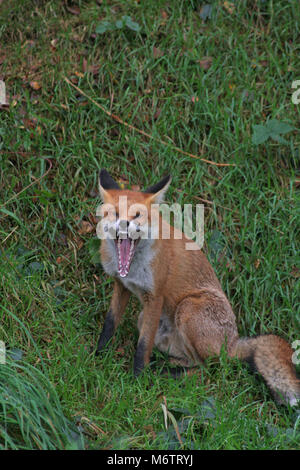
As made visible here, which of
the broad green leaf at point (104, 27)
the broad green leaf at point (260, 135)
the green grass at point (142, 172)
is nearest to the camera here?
the green grass at point (142, 172)

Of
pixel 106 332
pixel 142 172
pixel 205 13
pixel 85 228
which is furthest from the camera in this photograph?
pixel 205 13

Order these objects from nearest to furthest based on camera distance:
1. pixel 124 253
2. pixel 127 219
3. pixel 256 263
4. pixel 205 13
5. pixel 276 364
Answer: pixel 127 219 → pixel 124 253 → pixel 276 364 → pixel 256 263 → pixel 205 13

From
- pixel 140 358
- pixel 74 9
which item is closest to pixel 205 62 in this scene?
pixel 74 9

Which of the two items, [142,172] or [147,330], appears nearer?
[147,330]

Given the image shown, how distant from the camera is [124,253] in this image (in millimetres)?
4852

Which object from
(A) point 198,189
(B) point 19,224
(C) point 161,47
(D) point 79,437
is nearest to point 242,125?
(A) point 198,189

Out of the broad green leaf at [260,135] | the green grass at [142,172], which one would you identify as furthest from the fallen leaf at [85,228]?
the broad green leaf at [260,135]

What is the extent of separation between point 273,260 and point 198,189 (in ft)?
3.90

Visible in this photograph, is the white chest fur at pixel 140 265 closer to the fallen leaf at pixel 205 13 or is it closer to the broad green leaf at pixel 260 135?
the broad green leaf at pixel 260 135

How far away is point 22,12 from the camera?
741 cm

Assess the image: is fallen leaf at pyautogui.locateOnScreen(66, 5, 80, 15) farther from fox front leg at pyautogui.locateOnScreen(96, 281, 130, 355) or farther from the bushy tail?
the bushy tail

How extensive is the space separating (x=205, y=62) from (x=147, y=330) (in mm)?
3596

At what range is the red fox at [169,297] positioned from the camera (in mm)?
4887

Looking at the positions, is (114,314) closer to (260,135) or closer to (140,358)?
(140,358)
